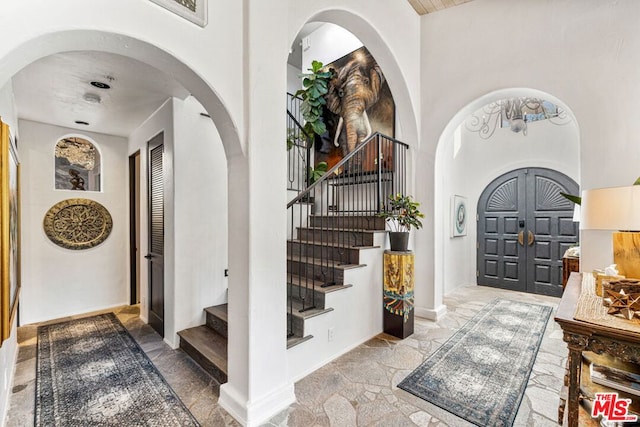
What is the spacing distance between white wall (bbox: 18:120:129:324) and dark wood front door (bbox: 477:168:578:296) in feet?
21.6

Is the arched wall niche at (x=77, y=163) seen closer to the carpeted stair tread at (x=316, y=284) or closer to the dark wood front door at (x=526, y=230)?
the carpeted stair tread at (x=316, y=284)

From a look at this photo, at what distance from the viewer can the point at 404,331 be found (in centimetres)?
323

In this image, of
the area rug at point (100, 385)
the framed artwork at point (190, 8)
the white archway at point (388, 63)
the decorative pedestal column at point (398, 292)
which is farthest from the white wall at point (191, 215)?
the decorative pedestal column at point (398, 292)

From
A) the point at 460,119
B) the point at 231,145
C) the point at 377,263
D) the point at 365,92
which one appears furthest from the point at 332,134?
the point at 231,145

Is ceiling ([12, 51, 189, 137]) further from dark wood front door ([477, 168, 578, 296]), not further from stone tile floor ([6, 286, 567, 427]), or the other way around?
dark wood front door ([477, 168, 578, 296])

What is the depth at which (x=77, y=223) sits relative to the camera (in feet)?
13.9

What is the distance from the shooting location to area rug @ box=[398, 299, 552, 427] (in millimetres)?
2078

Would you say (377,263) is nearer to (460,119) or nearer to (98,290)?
(460,119)

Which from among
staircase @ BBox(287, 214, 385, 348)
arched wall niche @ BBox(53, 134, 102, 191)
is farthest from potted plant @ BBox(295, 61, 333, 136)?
arched wall niche @ BBox(53, 134, 102, 191)

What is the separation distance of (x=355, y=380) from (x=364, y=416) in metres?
0.43

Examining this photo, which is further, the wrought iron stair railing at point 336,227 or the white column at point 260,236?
the wrought iron stair railing at point 336,227

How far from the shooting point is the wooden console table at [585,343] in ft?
4.15

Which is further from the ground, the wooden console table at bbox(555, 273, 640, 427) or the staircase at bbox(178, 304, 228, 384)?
the wooden console table at bbox(555, 273, 640, 427)

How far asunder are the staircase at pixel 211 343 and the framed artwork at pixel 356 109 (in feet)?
9.46
